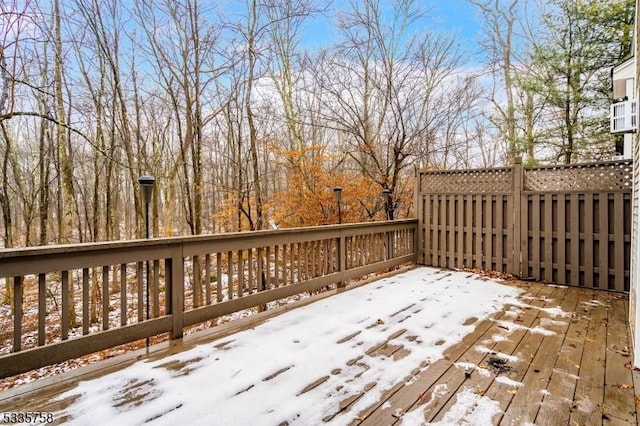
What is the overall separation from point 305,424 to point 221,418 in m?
0.44

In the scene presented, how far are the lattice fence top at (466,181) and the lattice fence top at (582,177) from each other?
33 cm

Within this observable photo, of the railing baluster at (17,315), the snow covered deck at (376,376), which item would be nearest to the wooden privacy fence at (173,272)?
the railing baluster at (17,315)

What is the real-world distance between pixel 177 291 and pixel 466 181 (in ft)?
15.5

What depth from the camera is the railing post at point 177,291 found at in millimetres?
2803

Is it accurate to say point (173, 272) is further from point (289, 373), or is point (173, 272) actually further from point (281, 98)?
point (281, 98)

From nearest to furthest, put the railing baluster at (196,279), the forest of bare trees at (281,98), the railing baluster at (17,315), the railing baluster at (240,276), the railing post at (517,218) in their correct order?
the railing baluster at (17,315), the railing baluster at (196,279), the railing baluster at (240,276), the railing post at (517,218), the forest of bare trees at (281,98)

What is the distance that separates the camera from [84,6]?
22.1 feet

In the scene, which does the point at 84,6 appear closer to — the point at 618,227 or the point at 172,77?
the point at 172,77

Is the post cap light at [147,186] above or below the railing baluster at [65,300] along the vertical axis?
above

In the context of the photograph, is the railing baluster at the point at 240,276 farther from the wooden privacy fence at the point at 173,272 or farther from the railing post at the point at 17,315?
the railing post at the point at 17,315

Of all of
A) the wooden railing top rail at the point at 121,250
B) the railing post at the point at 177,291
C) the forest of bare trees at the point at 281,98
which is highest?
the forest of bare trees at the point at 281,98

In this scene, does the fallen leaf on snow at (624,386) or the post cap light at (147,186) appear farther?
the post cap light at (147,186)

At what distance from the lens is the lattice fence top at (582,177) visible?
4.34 meters

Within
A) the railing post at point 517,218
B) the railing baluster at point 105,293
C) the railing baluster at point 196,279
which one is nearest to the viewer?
the railing baluster at point 105,293
